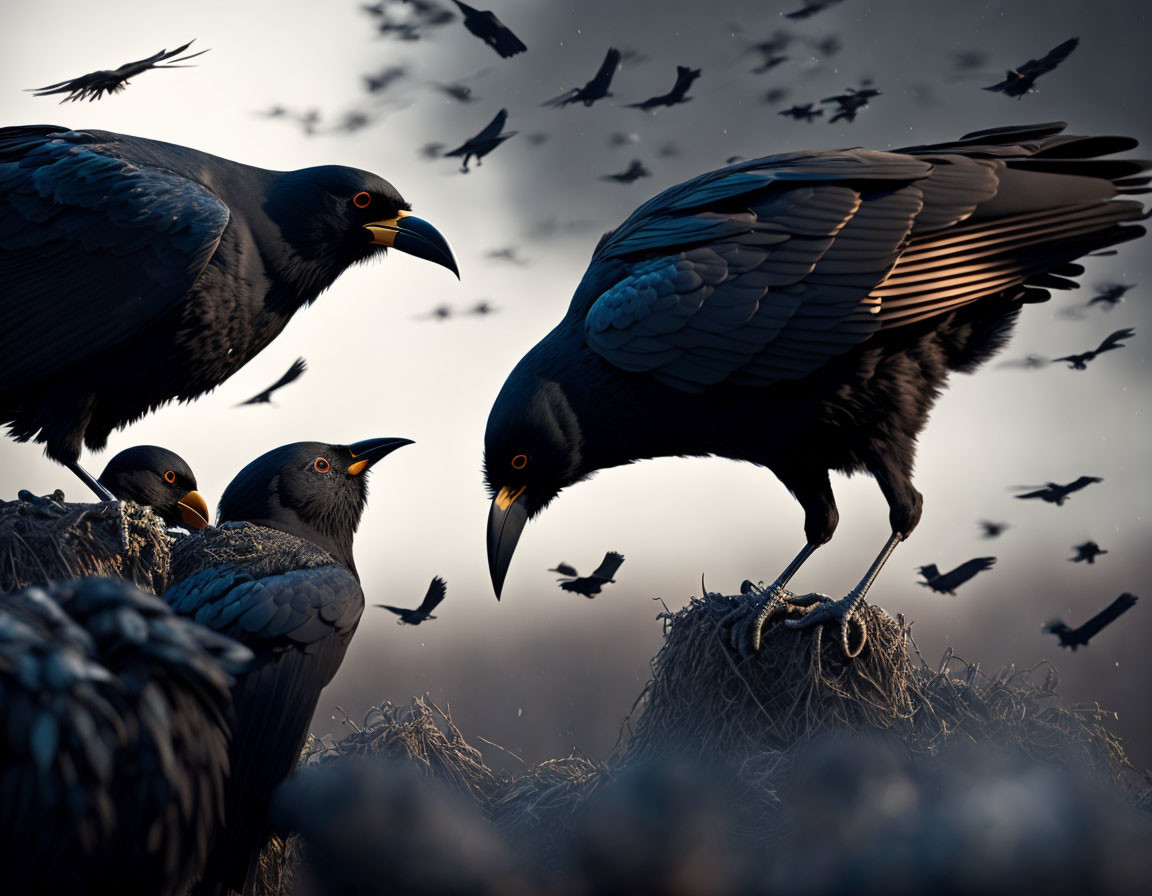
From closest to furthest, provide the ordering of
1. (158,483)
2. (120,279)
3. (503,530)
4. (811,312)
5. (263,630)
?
(263,630)
(811,312)
(120,279)
(503,530)
(158,483)

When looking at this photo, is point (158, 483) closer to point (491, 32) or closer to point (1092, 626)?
point (491, 32)

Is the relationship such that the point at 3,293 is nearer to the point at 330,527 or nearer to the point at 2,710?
the point at 330,527

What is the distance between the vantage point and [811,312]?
4109 millimetres

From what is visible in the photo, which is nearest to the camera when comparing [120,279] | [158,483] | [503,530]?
[120,279]

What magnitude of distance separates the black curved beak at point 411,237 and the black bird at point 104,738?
103 inches

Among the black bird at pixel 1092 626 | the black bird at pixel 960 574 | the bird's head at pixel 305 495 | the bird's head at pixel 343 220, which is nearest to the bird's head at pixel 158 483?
the bird's head at pixel 305 495

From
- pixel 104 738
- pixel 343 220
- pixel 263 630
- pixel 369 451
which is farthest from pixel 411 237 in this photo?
pixel 104 738

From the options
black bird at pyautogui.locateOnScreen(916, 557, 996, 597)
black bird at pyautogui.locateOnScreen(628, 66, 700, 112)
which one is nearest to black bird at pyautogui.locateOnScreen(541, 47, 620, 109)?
black bird at pyautogui.locateOnScreen(628, 66, 700, 112)

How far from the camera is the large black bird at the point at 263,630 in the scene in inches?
145

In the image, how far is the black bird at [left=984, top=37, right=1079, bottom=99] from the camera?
597 cm

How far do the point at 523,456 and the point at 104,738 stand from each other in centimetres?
223

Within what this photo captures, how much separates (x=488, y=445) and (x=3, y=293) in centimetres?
195

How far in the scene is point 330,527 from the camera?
4988 millimetres

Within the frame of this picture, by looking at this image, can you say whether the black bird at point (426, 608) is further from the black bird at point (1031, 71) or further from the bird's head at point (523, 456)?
the black bird at point (1031, 71)
